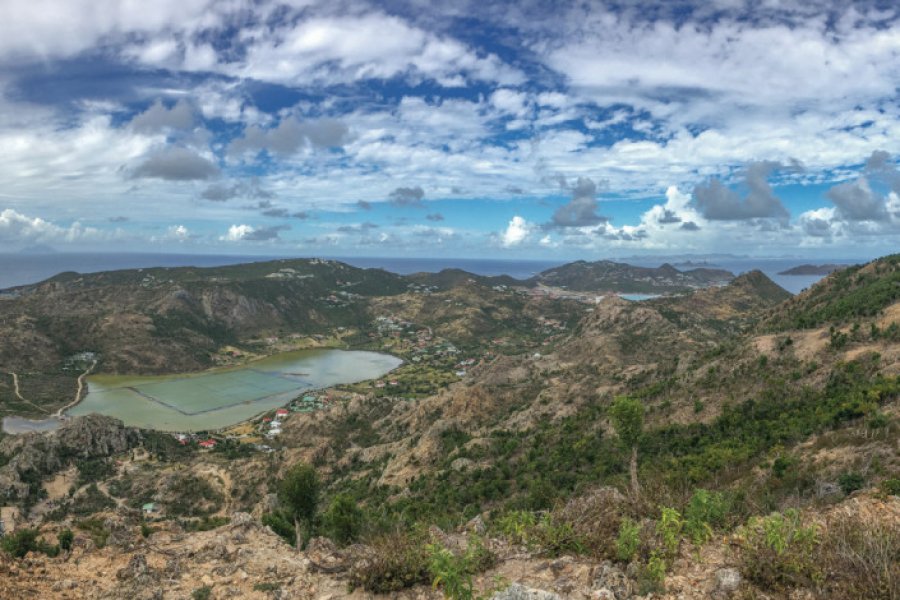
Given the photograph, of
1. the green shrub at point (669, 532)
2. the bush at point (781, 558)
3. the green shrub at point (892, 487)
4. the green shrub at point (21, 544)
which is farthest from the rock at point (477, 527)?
the green shrub at point (21, 544)

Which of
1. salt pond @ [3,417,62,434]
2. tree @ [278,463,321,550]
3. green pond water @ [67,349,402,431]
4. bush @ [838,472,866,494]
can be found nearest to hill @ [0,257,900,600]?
bush @ [838,472,866,494]

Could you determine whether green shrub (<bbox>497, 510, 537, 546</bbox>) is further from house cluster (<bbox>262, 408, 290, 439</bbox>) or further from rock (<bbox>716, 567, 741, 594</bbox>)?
house cluster (<bbox>262, 408, 290, 439</bbox>)

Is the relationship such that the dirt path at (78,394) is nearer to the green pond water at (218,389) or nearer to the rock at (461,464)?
the green pond water at (218,389)

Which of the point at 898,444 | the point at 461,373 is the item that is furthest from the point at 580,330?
the point at 898,444

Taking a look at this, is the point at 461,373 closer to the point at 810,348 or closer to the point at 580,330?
the point at 580,330

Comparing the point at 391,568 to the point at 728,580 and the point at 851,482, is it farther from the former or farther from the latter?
the point at 851,482

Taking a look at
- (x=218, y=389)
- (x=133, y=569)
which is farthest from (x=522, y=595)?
(x=218, y=389)
